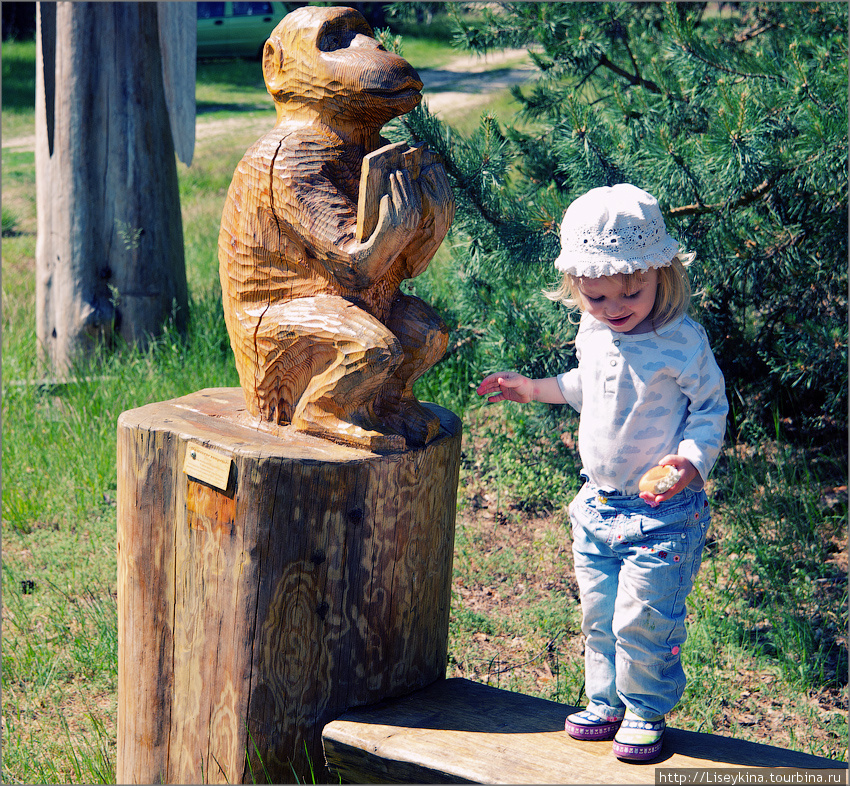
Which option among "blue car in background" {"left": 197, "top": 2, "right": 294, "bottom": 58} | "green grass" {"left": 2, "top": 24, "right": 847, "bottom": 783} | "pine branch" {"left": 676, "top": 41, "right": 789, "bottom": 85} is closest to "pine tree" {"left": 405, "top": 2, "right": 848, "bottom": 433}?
"pine branch" {"left": 676, "top": 41, "right": 789, "bottom": 85}

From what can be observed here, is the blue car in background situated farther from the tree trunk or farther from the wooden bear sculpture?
the wooden bear sculpture

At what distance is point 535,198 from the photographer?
3662 millimetres

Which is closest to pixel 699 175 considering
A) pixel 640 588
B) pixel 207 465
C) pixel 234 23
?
pixel 640 588

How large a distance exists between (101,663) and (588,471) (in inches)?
Answer: 72.3

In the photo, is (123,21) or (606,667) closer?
(606,667)

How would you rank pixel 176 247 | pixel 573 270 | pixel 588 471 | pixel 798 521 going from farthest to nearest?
1. pixel 176 247
2. pixel 798 521
3. pixel 588 471
4. pixel 573 270

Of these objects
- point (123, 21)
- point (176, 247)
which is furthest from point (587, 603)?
point (123, 21)

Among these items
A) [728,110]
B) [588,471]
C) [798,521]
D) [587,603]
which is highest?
[728,110]

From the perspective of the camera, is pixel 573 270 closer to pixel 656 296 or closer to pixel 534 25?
pixel 656 296

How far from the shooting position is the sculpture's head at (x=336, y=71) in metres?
2.00

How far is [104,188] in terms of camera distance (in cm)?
471

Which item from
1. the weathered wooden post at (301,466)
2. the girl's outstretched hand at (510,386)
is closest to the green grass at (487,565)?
the weathered wooden post at (301,466)

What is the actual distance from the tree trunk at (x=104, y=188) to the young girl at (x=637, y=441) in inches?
133

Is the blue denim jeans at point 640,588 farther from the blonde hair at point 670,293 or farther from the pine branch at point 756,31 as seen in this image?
the pine branch at point 756,31
